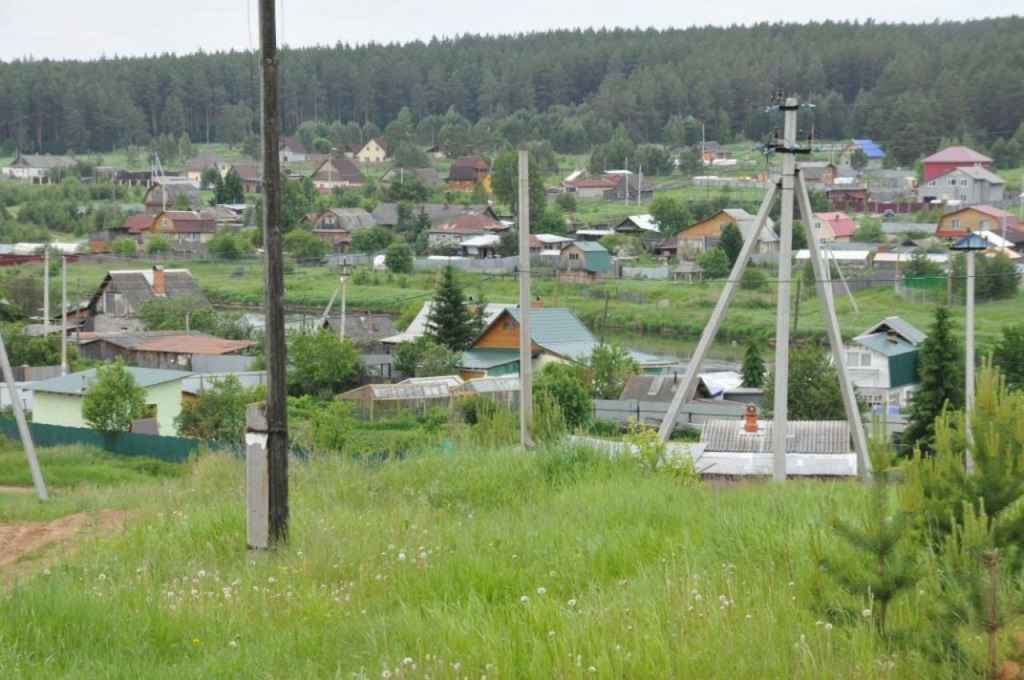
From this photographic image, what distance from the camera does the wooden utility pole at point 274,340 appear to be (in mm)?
4984

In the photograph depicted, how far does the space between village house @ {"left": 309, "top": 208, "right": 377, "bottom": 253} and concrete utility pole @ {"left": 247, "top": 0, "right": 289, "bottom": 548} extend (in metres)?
Answer: 40.2

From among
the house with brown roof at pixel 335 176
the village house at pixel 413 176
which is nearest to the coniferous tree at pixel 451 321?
the village house at pixel 413 176

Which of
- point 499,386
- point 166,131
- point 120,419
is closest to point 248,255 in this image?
point 499,386

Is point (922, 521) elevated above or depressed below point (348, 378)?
above

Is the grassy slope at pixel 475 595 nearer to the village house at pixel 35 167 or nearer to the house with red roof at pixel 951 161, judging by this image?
the house with red roof at pixel 951 161

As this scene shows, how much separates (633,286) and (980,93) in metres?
34.9

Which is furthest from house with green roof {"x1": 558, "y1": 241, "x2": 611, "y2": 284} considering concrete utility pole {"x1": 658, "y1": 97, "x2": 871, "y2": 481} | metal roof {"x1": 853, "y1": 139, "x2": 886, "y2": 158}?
concrete utility pole {"x1": 658, "y1": 97, "x2": 871, "y2": 481}

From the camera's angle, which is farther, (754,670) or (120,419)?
(120,419)

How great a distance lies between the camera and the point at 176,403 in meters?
20.1

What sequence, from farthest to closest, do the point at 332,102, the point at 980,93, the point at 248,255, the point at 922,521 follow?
the point at 332,102
the point at 980,93
the point at 248,255
the point at 922,521

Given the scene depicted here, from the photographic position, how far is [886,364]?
21.5 meters

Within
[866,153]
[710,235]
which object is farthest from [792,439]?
[866,153]

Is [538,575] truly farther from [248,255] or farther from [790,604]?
[248,255]

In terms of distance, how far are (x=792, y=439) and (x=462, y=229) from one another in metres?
31.5
